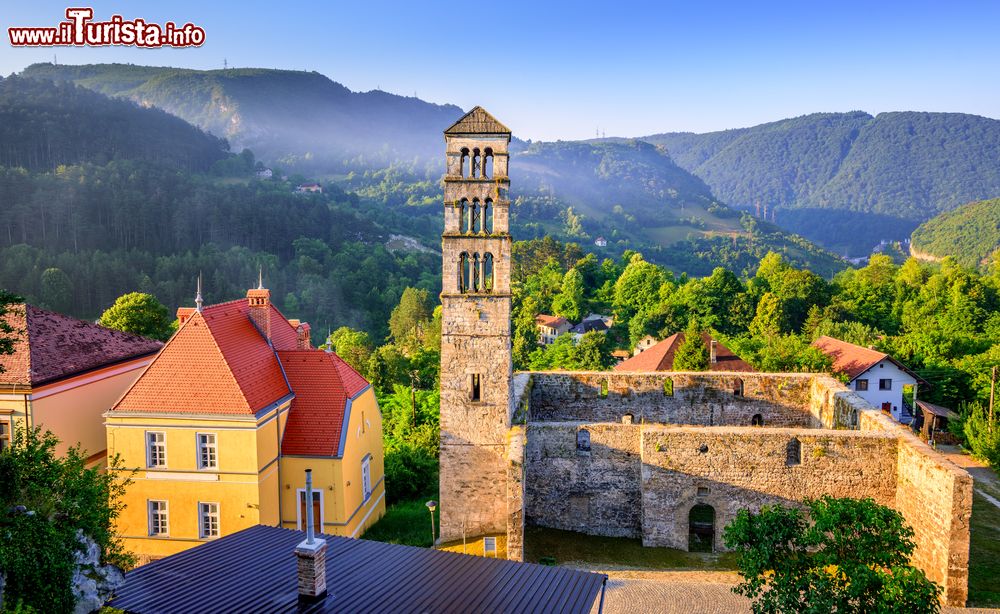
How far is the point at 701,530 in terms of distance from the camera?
2355 centimetres

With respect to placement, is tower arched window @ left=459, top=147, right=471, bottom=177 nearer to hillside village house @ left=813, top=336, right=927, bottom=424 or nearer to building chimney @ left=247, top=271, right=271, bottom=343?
building chimney @ left=247, top=271, right=271, bottom=343

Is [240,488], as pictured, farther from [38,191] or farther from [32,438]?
[38,191]

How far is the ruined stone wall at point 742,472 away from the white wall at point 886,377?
24337 millimetres

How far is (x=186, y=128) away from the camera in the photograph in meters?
166

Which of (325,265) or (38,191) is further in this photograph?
(325,265)

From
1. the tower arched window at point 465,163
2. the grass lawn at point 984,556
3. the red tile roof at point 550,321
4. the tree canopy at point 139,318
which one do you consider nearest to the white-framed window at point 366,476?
the tower arched window at point 465,163

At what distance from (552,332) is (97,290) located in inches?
2349

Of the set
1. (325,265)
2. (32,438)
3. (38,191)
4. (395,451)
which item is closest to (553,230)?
(325,265)

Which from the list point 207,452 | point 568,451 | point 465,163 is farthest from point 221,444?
point 465,163

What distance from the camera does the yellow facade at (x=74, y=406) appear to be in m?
19.9

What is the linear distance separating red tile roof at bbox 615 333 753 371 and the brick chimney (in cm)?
2764

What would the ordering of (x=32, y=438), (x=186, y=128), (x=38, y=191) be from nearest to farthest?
(x=32, y=438) < (x=38, y=191) < (x=186, y=128)

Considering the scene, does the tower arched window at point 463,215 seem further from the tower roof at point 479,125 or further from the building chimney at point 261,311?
the building chimney at point 261,311

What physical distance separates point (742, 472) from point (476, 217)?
Result: 12855 mm
